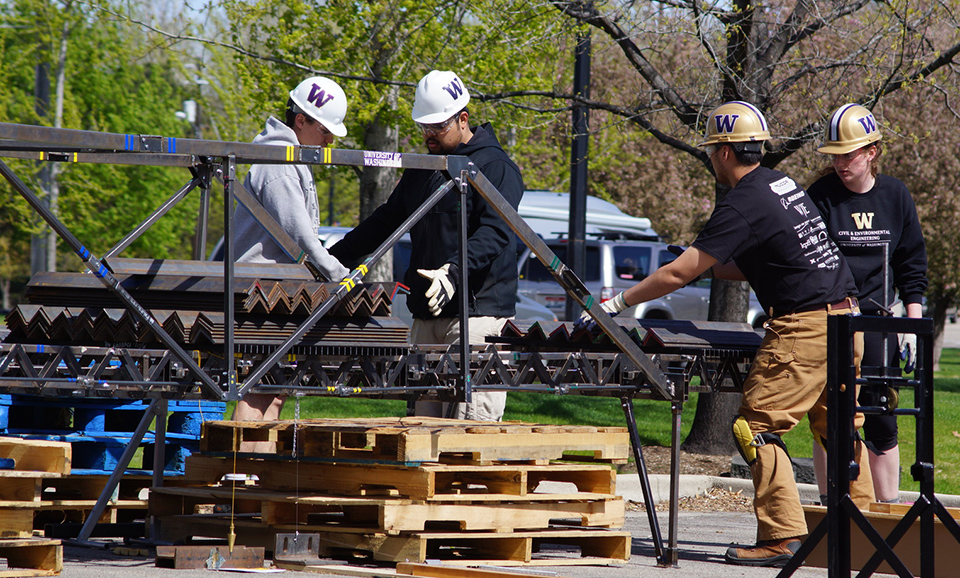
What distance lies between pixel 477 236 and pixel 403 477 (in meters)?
1.23

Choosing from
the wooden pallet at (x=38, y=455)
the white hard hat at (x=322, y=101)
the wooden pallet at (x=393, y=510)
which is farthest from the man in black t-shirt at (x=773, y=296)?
the wooden pallet at (x=38, y=455)

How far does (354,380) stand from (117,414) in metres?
2.13

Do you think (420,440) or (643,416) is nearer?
(420,440)

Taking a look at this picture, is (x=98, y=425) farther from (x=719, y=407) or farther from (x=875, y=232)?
(x=719, y=407)

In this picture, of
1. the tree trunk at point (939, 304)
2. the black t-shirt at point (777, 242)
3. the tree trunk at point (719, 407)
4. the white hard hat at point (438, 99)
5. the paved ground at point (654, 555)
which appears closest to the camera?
the paved ground at point (654, 555)

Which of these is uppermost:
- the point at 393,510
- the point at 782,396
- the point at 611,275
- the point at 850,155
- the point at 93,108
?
the point at 93,108

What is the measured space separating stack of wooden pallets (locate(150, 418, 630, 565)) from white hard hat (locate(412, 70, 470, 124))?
148cm

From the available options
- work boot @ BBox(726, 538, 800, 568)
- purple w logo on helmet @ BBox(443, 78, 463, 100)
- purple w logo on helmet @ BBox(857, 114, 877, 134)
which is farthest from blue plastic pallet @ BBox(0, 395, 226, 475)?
purple w logo on helmet @ BBox(857, 114, 877, 134)

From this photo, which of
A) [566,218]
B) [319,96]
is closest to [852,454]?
[319,96]

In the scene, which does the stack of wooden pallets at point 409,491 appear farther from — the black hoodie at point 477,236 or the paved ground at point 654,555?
the black hoodie at point 477,236

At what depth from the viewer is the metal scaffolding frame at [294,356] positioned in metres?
4.31

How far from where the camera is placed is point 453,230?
5926mm

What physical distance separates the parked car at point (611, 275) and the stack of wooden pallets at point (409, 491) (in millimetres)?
13562

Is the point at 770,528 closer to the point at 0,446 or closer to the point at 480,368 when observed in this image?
the point at 480,368
